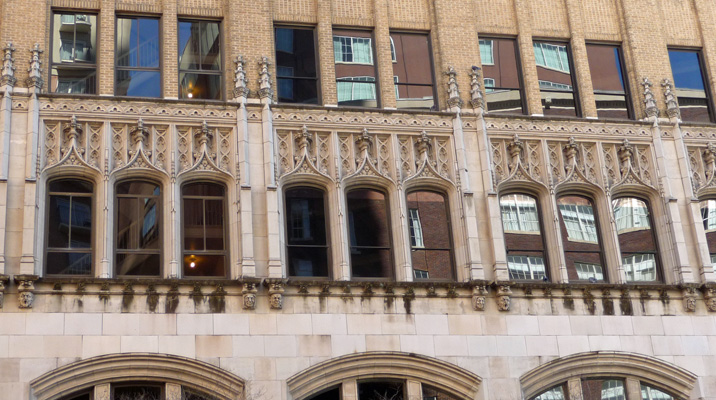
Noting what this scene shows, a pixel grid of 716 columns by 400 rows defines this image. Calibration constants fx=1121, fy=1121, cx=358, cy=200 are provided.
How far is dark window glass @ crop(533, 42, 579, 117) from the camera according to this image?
29.5 m

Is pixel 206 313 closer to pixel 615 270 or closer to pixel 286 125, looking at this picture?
pixel 286 125

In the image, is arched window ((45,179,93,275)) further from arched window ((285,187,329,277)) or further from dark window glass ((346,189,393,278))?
dark window glass ((346,189,393,278))

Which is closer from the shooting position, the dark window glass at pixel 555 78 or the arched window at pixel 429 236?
the arched window at pixel 429 236

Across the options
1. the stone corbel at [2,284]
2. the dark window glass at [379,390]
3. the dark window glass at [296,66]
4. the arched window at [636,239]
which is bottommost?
the dark window glass at [379,390]

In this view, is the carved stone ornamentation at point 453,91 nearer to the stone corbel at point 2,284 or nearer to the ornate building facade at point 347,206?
the ornate building facade at point 347,206

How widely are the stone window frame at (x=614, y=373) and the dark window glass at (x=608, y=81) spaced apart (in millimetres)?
6873

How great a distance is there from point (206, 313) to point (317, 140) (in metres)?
5.24

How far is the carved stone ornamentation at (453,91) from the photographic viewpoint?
92.5 feet

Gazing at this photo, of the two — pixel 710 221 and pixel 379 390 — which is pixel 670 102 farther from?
pixel 379 390

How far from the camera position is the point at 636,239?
28.3 metres

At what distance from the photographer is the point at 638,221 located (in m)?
28.5

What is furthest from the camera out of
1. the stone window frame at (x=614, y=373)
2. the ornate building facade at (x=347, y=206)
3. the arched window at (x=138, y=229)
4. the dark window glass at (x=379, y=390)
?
the stone window frame at (x=614, y=373)

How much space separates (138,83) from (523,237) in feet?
33.3

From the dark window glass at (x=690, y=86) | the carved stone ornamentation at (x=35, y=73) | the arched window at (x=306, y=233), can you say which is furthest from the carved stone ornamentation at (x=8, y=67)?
the dark window glass at (x=690, y=86)
